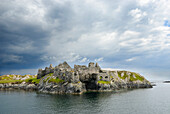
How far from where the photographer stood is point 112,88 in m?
154

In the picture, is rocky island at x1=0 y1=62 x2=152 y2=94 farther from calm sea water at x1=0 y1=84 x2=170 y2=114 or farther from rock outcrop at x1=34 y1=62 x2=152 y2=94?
calm sea water at x1=0 y1=84 x2=170 y2=114

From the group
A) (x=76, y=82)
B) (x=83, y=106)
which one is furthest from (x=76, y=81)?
(x=83, y=106)

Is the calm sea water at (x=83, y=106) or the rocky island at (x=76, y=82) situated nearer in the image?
the calm sea water at (x=83, y=106)

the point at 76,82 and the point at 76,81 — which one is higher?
the point at 76,81

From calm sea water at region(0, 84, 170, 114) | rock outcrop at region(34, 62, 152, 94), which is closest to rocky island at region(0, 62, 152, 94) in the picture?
rock outcrop at region(34, 62, 152, 94)

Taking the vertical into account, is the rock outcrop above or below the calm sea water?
above

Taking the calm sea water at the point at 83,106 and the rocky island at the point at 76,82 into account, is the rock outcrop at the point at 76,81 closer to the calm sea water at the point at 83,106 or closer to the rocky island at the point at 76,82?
the rocky island at the point at 76,82

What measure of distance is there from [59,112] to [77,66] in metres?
117

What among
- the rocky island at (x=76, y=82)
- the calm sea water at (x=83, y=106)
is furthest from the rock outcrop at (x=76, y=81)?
the calm sea water at (x=83, y=106)

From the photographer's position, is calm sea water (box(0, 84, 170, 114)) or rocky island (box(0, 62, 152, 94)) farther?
rocky island (box(0, 62, 152, 94))

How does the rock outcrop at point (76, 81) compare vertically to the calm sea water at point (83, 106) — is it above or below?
above

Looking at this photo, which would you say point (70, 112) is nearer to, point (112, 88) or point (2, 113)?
point (2, 113)

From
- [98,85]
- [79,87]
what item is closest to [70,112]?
[79,87]

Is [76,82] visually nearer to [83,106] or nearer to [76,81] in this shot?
[76,81]
